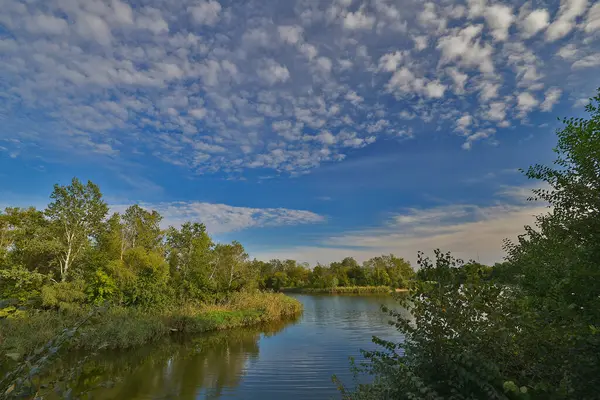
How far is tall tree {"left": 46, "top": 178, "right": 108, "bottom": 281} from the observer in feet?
73.0

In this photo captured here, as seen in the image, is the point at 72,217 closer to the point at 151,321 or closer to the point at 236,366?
the point at 151,321

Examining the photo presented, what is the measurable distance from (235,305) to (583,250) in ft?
92.9

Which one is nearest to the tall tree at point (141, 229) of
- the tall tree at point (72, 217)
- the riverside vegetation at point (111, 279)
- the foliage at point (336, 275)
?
the riverside vegetation at point (111, 279)

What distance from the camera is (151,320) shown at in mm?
20188

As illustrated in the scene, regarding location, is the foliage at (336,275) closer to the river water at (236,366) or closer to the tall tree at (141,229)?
the tall tree at (141,229)

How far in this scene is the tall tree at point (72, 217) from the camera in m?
22.3

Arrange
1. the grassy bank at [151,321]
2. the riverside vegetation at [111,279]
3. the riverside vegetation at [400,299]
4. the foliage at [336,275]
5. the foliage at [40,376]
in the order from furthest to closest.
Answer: the foliage at [336,275] < the riverside vegetation at [111,279] < the grassy bank at [151,321] < the riverside vegetation at [400,299] < the foliage at [40,376]

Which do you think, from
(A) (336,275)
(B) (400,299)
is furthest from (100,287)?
(A) (336,275)

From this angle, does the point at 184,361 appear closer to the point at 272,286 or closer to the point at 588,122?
the point at 588,122

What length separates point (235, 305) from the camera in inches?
1144

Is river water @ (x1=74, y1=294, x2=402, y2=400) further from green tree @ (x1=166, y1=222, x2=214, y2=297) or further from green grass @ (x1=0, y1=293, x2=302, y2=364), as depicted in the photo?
green tree @ (x1=166, y1=222, x2=214, y2=297)

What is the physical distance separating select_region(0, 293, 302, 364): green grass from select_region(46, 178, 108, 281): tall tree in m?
4.87

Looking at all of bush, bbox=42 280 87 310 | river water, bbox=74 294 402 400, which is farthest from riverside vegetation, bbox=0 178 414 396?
river water, bbox=74 294 402 400

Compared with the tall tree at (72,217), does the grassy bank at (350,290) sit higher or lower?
lower
